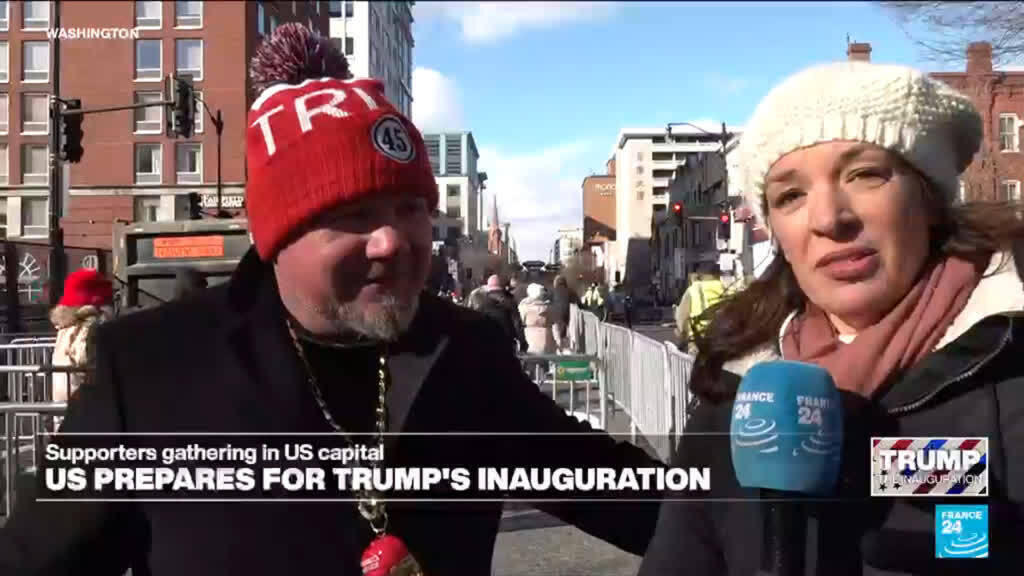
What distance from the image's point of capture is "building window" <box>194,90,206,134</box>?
5.52 feet

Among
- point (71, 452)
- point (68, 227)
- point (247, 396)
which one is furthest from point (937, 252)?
point (68, 227)

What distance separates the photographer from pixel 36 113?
183cm

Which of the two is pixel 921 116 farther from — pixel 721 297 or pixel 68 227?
pixel 68 227

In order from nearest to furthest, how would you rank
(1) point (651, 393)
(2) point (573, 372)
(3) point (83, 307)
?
(3) point (83, 307)
(1) point (651, 393)
(2) point (573, 372)

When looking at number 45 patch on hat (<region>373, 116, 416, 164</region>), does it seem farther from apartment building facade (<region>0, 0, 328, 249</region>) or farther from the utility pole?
the utility pole

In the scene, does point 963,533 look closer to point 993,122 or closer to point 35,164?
point 993,122

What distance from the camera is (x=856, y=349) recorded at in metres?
1.27

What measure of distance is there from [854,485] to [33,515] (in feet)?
4.37

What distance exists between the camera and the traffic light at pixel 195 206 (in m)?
1.74

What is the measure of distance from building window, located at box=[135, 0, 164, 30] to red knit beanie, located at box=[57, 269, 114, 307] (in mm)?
531

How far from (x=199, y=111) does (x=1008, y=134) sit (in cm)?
145

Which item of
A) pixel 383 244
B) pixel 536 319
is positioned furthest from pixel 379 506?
pixel 536 319

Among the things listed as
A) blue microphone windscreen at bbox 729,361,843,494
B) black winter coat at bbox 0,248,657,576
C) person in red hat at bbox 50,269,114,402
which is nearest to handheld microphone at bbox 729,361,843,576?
blue microphone windscreen at bbox 729,361,843,494

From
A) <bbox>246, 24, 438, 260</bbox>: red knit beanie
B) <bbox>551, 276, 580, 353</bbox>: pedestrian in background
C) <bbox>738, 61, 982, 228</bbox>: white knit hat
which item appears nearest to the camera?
<bbox>738, 61, 982, 228</bbox>: white knit hat
